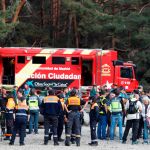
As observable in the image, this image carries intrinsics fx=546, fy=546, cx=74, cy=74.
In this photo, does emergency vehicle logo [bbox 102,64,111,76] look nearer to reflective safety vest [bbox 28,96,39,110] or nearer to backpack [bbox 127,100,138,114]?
reflective safety vest [bbox 28,96,39,110]

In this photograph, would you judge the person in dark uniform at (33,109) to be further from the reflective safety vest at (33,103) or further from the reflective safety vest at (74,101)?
the reflective safety vest at (74,101)

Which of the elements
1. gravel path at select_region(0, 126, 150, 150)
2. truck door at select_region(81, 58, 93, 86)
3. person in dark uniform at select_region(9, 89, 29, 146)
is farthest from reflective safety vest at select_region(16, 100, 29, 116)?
truck door at select_region(81, 58, 93, 86)

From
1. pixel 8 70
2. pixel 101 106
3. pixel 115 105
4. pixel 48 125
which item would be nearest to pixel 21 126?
pixel 48 125

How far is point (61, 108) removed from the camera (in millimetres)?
17500

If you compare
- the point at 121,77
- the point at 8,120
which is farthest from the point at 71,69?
the point at 8,120

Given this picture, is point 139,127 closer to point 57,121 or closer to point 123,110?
point 123,110

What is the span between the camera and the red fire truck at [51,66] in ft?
96.9

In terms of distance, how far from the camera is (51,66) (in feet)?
97.6

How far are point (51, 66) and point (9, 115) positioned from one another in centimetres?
1169

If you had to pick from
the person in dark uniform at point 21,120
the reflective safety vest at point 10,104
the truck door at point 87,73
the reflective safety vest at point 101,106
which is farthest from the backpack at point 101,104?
the truck door at point 87,73

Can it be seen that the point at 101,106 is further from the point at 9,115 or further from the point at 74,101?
the point at 9,115

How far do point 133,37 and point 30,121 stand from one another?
21.2 m

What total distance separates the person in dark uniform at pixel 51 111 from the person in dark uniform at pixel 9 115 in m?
1.15

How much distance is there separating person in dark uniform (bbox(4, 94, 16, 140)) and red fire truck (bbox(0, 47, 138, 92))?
10.9 meters
